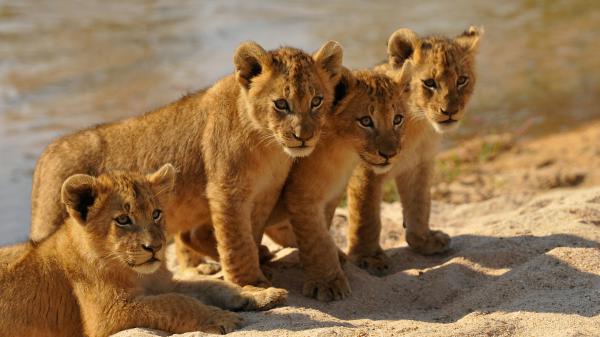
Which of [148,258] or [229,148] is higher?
[229,148]

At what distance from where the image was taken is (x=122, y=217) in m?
6.12

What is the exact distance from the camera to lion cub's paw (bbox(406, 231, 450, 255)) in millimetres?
8258

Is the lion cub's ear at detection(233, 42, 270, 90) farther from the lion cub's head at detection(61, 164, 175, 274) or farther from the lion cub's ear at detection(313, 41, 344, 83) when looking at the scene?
the lion cub's head at detection(61, 164, 175, 274)

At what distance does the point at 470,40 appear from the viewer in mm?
8242

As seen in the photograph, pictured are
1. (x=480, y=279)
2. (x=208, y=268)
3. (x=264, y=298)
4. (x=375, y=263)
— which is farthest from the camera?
(x=208, y=268)

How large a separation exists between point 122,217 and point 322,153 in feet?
5.99

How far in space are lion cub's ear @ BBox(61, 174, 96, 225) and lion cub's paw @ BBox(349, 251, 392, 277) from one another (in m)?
2.71

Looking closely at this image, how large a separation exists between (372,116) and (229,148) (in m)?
1.12

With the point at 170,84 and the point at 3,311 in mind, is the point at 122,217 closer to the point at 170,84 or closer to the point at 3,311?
the point at 3,311

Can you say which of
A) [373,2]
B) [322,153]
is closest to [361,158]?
[322,153]

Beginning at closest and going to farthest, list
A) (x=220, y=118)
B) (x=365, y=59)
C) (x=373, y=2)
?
(x=220, y=118), (x=365, y=59), (x=373, y=2)

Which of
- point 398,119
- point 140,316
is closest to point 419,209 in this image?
point 398,119

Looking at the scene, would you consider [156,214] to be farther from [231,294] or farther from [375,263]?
[375,263]

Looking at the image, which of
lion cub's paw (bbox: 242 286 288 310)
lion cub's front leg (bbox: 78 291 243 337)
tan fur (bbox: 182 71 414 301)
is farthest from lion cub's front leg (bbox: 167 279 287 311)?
tan fur (bbox: 182 71 414 301)
